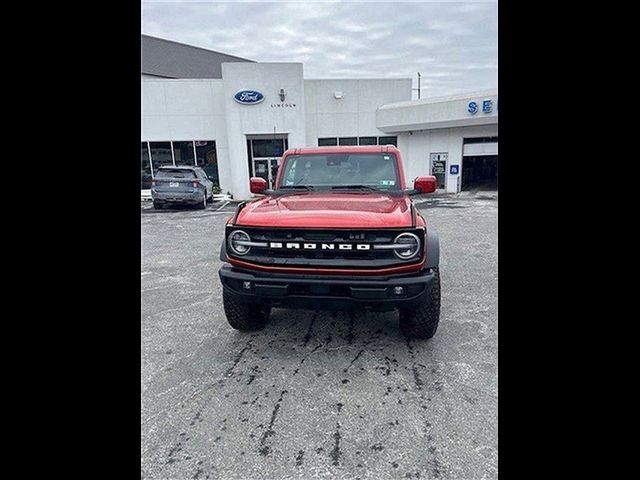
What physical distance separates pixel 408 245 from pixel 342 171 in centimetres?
174

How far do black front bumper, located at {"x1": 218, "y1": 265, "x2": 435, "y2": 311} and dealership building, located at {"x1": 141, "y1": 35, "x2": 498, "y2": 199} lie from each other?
619 inches

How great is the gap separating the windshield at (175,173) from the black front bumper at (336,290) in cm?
1266

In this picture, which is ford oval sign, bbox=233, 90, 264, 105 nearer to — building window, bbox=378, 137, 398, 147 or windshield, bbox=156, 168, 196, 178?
windshield, bbox=156, 168, 196, 178

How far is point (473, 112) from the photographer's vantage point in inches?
695

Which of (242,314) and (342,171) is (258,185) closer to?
(342,171)

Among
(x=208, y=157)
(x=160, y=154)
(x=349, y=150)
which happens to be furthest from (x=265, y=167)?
(x=349, y=150)

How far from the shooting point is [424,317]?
3.40 meters

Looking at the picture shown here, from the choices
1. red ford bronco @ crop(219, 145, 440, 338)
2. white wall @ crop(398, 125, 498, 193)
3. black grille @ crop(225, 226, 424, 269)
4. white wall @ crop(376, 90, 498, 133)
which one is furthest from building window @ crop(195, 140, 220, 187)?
black grille @ crop(225, 226, 424, 269)

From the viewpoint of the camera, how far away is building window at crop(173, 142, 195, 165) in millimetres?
19188

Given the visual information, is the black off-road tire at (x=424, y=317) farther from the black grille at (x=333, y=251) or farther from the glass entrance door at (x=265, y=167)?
the glass entrance door at (x=265, y=167)
